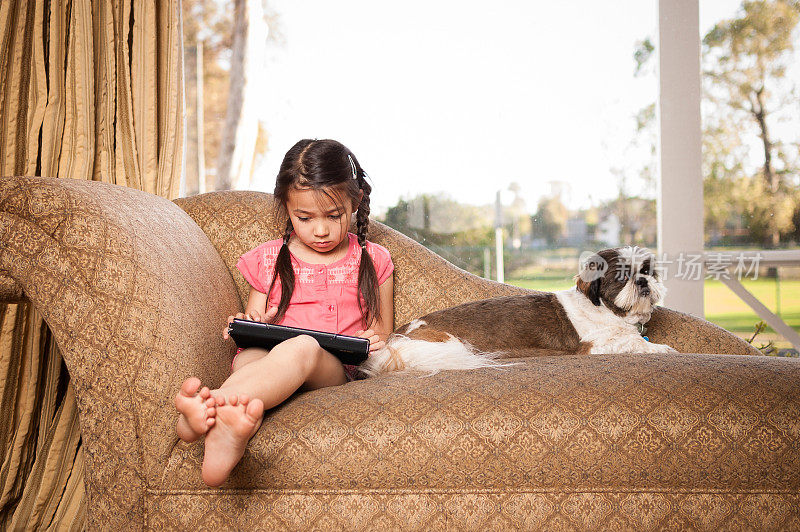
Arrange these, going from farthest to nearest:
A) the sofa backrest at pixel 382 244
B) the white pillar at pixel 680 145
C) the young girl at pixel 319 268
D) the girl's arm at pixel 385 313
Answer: the white pillar at pixel 680 145 < the sofa backrest at pixel 382 244 < the girl's arm at pixel 385 313 < the young girl at pixel 319 268

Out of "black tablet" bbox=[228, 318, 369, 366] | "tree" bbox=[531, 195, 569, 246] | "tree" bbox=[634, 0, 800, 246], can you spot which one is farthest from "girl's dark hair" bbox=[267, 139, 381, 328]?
"tree" bbox=[634, 0, 800, 246]

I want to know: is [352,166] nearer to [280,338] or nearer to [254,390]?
[280,338]

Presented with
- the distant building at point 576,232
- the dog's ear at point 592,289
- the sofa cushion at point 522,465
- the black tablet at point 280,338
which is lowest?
the sofa cushion at point 522,465

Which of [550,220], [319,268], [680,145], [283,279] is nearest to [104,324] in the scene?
[283,279]

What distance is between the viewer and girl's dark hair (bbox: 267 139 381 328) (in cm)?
195

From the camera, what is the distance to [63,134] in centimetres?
263

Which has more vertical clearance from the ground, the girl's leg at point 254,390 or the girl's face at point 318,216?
the girl's face at point 318,216

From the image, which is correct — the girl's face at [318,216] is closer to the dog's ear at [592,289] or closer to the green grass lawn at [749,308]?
the dog's ear at [592,289]

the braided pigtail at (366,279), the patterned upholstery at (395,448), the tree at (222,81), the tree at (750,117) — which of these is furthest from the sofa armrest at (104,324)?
the tree at (750,117)

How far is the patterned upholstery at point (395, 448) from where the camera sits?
1351 millimetres

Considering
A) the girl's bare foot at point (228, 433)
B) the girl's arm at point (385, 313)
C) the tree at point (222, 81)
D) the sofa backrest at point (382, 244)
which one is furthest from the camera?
the tree at point (222, 81)

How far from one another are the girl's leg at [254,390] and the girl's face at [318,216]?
0.47 metres

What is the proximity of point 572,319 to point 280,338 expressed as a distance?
1.12 meters

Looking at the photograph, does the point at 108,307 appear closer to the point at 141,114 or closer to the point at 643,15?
the point at 141,114
